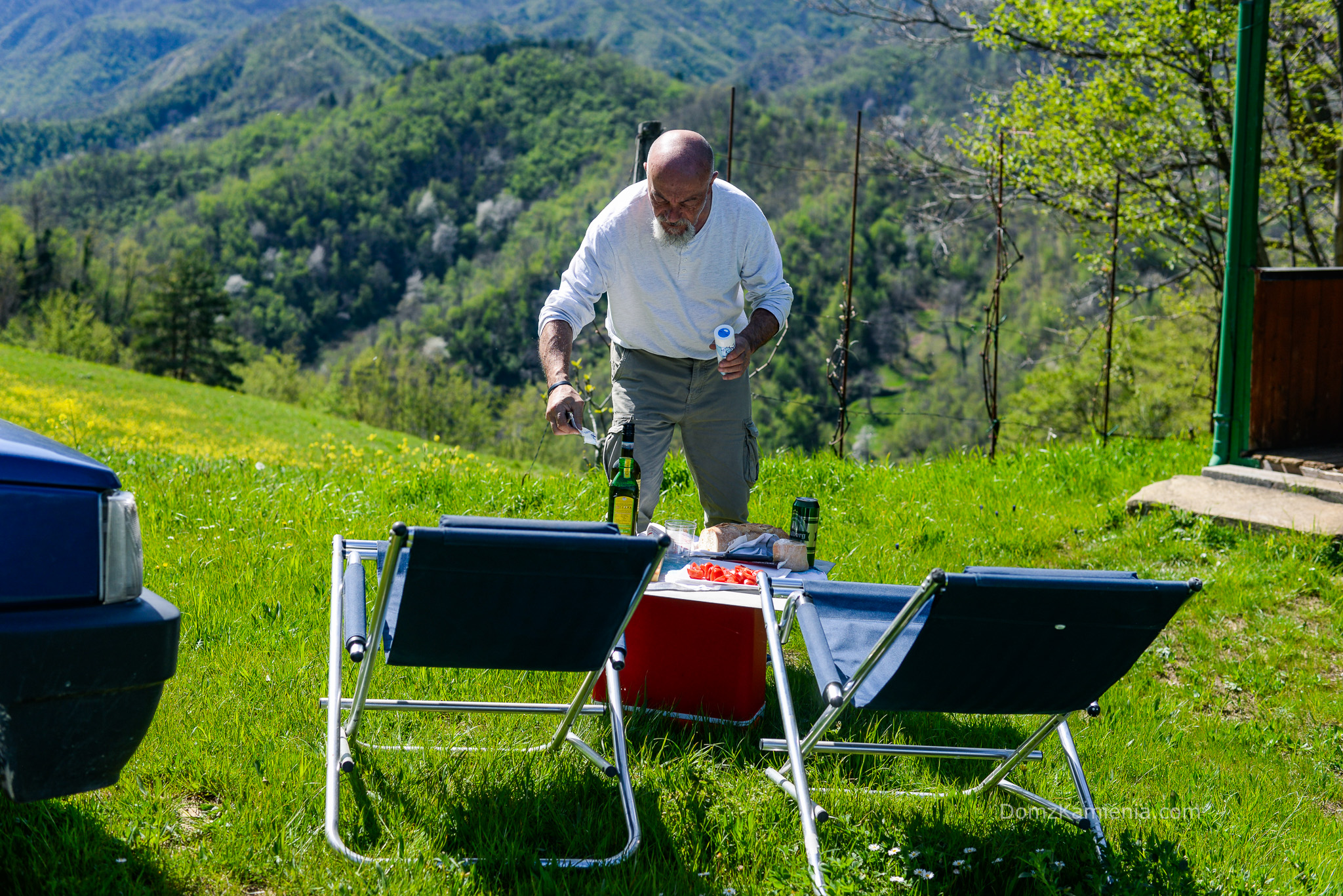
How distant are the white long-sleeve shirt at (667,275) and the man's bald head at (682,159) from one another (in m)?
0.26

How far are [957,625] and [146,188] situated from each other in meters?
140

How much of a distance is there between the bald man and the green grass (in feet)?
2.95

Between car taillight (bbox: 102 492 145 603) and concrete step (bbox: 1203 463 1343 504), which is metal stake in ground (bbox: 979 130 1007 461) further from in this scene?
car taillight (bbox: 102 492 145 603)

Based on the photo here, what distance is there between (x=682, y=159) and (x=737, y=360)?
730 mm

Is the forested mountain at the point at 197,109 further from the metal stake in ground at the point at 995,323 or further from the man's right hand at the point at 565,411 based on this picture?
the man's right hand at the point at 565,411

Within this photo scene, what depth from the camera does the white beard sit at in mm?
3748

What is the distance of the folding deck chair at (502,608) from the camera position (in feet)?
7.23

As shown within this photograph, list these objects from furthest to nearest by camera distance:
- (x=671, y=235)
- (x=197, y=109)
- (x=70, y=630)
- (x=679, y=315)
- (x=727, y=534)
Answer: (x=197, y=109) → (x=679, y=315) → (x=671, y=235) → (x=727, y=534) → (x=70, y=630)

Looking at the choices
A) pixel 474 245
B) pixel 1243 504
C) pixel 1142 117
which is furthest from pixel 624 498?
pixel 474 245

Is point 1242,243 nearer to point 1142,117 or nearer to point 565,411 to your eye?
point 565,411

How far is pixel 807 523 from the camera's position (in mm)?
3488

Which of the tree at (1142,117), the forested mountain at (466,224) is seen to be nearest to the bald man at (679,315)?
the tree at (1142,117)

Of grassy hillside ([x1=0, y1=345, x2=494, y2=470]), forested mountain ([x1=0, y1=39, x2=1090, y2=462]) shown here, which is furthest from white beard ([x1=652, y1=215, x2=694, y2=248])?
forested mountain ([x1=0, y1=39, x2=1090, y2=462])

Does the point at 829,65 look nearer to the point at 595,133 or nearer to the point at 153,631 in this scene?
the point at 595,133
